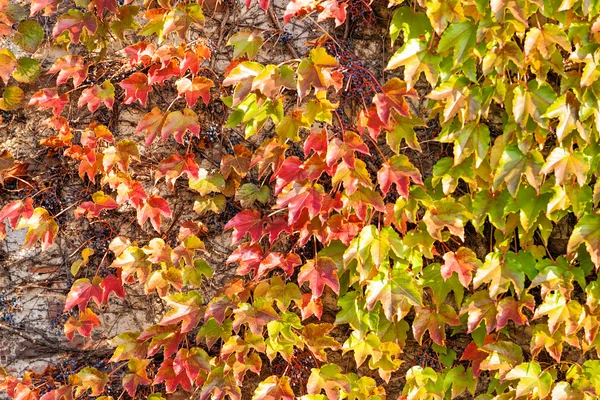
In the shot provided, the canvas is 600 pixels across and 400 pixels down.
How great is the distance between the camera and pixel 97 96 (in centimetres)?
228

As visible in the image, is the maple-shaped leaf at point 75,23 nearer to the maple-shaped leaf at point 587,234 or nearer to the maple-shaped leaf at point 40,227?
the maple-shaped leaf at point 40,227

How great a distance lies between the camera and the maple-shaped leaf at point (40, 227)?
7.44 ft

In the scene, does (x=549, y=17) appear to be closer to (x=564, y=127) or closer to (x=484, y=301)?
(x=564, y=127)

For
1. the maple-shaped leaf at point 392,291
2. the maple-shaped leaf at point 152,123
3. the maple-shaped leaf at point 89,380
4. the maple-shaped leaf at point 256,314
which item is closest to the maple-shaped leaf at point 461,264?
the maple-shaped leaf at point 392,291

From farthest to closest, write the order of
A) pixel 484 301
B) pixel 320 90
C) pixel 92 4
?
pixel 92 4, pixel 484 301, pixel 320 90

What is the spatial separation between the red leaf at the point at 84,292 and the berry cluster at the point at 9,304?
0.30 metres

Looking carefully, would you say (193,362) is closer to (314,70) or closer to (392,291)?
(392,291)

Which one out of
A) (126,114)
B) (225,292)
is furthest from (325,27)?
(225,292)

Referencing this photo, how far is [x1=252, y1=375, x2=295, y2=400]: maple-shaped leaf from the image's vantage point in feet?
7.09

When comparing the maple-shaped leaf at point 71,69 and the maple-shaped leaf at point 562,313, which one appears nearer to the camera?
the maple-shaped leaf at point 562,313

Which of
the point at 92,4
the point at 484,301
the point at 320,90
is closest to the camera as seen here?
the point at 320,90

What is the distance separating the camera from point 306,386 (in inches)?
90.6

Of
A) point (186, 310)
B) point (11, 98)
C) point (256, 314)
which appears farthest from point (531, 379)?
point (11, 98)

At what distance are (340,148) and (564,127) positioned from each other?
2.36 ft
